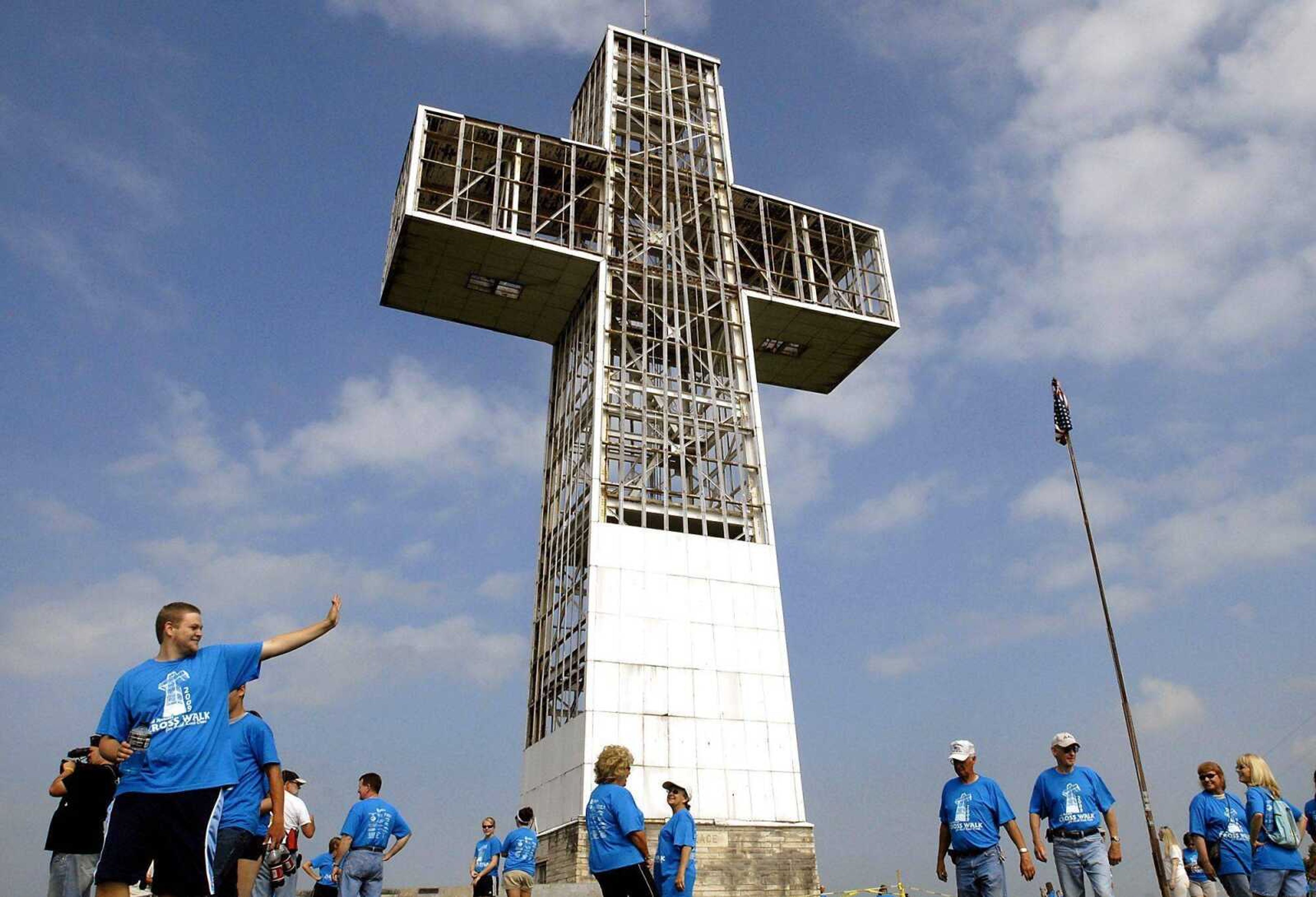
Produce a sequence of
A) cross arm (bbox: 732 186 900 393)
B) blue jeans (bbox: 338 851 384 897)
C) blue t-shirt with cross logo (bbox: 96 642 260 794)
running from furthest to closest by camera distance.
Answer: cross arm (bbox: 732 186 900 393) < blue jeans (bbox: 338 851 384 897) < blue t-shirt with cross logo (bbox: 96 642 260 794)

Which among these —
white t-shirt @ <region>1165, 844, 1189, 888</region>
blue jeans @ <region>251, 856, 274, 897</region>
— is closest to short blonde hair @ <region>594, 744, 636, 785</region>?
blue jeans @ <region>251, 856, 274, 897</region>

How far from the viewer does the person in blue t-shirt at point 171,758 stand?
15.6 ft

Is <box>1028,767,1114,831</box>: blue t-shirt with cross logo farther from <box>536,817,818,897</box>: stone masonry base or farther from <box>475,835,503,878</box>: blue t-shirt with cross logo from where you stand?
<box>536,817,818,897</box>: stone masonry base

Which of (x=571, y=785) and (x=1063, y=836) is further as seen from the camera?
(x=571, y=785)

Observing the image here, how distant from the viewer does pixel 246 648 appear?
5410 mm

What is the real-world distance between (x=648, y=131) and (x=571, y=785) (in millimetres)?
17867

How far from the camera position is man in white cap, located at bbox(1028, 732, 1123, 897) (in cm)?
898

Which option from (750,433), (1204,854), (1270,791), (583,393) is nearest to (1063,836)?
(1204,854)

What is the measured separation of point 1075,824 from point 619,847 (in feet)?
15.2

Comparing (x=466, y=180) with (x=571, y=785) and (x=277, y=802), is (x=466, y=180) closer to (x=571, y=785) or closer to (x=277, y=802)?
(x=571, y=785)

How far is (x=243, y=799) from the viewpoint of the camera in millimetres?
7191

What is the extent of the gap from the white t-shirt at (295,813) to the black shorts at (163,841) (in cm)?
514

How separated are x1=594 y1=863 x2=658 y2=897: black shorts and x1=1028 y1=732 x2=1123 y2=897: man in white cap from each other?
411 cm

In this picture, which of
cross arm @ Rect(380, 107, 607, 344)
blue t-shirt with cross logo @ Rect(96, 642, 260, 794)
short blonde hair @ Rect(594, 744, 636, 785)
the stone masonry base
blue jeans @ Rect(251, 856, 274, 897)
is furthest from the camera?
cross arm @ Rect(380, 107, 607, 344)
